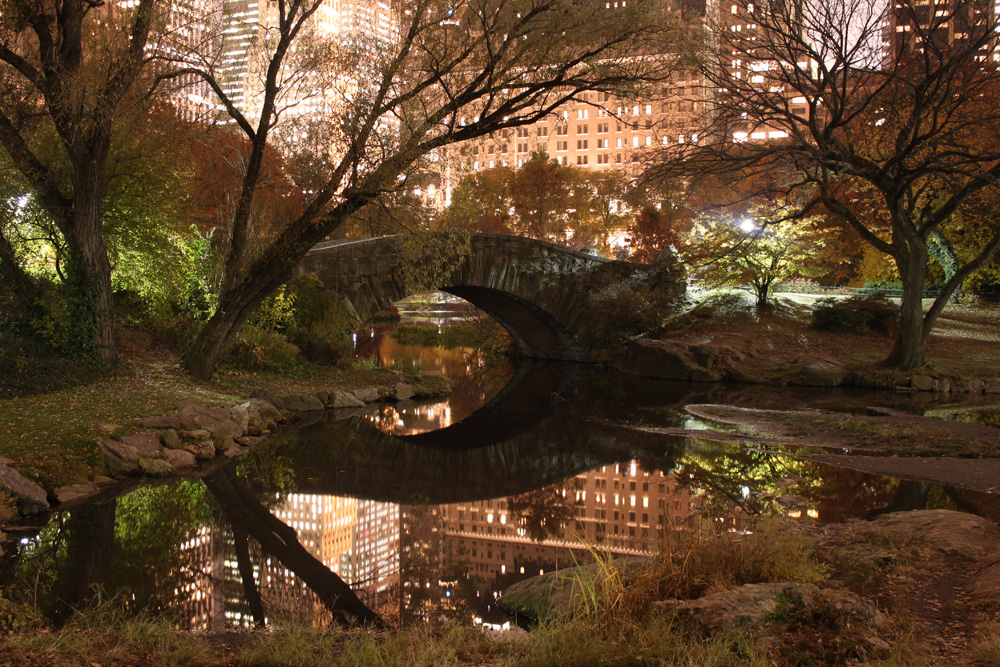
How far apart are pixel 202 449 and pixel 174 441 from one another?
0.44 meters

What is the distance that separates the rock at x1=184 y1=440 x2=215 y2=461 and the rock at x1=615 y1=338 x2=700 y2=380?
50.7 ft

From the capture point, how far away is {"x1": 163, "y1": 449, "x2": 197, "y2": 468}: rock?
10.1m

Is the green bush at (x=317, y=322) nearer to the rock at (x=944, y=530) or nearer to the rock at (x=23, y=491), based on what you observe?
the rock at (x=23, y=491)

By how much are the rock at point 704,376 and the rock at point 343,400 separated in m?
10.6

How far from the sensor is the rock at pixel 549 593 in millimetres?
5254

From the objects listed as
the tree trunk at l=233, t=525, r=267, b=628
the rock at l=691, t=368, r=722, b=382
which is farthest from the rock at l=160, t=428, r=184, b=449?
the rock at l=691, t=368, r=722, b=382

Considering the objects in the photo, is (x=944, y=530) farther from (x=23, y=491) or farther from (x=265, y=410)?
(x=265, y=410)

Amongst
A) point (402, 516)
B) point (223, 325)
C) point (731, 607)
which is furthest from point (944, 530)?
point (223, 325)

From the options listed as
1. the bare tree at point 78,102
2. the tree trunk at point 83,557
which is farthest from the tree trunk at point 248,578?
the bare tree at point 78,102

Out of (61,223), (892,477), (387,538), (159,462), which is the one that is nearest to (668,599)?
(387,538)

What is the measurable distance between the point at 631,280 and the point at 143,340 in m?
16.9

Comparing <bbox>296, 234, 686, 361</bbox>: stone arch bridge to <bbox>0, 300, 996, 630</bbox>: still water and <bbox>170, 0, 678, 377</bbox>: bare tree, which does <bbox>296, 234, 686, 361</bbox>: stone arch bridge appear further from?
<bbox>0, 300, 996, 630</bbox>: still water

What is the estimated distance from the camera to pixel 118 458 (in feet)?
31.1

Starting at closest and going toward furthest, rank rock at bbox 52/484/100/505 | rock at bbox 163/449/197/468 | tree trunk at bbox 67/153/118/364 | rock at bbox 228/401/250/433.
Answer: rock at bbox 52/484/100/505, rock at bbox 163/449/197/468, rock at bbox 228/401/250/433, tree trunk at bbox 67/153/118/364
